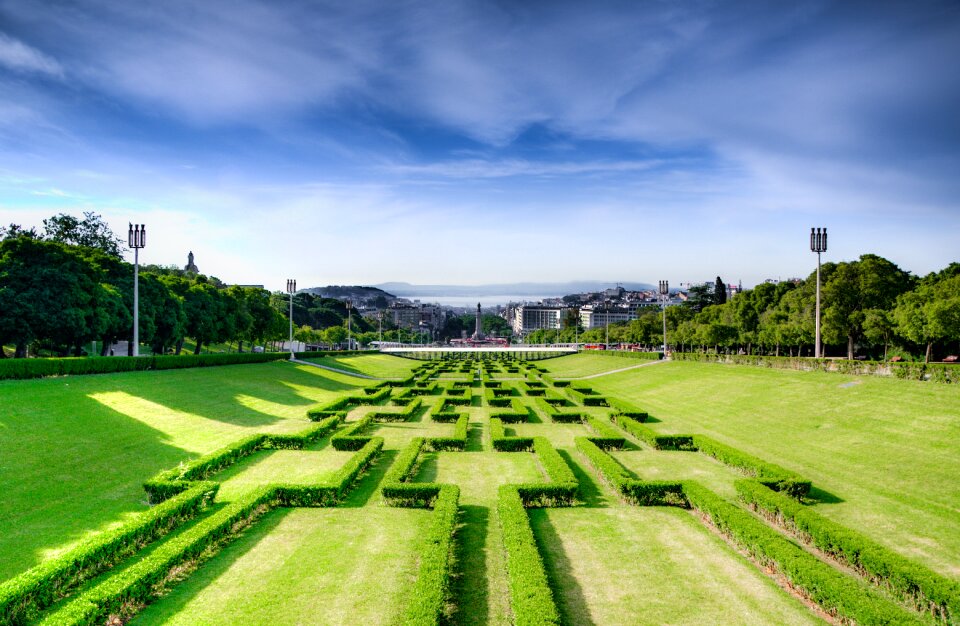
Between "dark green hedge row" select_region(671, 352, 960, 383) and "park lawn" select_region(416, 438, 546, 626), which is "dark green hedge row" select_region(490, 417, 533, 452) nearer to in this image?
"park lawn" select_region(416, 438, 546, 626)

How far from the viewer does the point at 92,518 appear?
1327 centimetres

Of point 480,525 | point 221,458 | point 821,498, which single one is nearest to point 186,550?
point 480,525

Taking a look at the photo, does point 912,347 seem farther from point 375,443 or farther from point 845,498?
point 375,443

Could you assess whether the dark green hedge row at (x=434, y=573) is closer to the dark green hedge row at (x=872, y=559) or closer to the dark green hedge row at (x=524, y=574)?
the dark green hedge row at (x=524, y=574)

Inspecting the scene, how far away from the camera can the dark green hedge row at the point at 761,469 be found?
619 inches

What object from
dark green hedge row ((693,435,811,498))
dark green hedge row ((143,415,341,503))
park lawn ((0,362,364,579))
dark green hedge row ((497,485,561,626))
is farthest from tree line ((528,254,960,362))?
park lawn ((0,362,364,579))

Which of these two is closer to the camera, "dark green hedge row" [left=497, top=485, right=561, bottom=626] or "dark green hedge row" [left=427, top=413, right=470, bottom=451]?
"dark green hedge row" [left=497, top=485, right=561, bottom=626]

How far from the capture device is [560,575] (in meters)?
11.0

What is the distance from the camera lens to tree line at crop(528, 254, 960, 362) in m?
42.3

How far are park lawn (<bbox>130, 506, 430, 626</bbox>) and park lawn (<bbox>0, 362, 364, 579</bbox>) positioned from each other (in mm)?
3672

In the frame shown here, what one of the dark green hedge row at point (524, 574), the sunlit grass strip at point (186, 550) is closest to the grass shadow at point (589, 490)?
the dark green hedge row at point (524, 574)

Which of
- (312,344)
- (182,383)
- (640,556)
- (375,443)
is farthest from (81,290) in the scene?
(312,344)

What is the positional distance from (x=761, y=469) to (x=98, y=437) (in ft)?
74.7

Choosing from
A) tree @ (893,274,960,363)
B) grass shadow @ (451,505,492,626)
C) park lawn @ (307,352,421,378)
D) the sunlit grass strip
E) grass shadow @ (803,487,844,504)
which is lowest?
park lawn @ (307,352,421,378)
